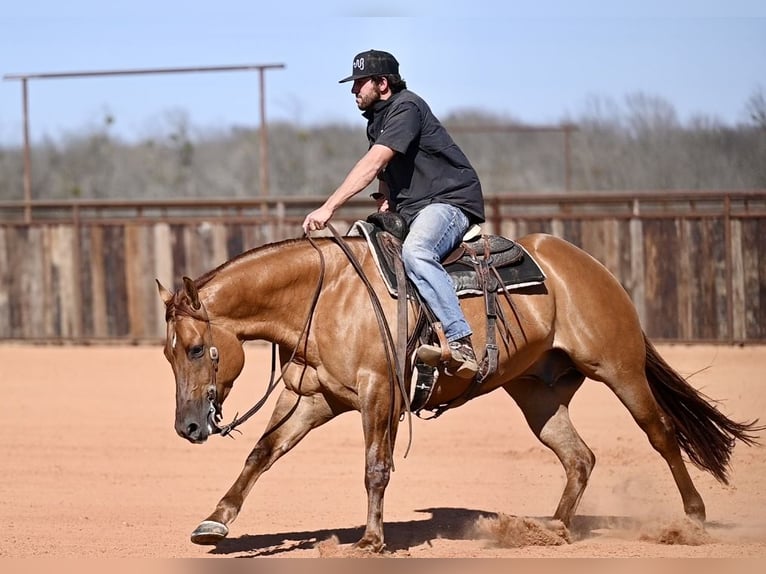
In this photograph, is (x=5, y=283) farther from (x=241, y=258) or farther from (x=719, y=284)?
(x=241, y=258)

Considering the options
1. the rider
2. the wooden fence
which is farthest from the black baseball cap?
the wooden fence

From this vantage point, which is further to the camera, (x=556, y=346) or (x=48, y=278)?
(x=48, y=278)

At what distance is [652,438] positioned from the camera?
729cm

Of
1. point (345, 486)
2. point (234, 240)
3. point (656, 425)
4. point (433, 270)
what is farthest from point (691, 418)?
point (234, 240)

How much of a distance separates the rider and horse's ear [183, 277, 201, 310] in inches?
28.9

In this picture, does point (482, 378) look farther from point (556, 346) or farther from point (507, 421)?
point (507, 421)

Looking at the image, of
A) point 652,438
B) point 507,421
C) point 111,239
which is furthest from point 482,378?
point 111,239

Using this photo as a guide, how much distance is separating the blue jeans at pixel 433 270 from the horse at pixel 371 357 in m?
0.19

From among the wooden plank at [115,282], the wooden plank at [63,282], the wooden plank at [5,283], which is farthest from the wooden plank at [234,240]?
the wooden plank at [5,283]

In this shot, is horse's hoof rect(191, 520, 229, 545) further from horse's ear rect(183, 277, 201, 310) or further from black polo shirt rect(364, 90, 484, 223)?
black polo shirt rect(364, 90, 484, 223)

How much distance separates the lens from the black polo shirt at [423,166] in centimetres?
670

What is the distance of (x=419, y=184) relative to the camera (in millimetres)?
6848

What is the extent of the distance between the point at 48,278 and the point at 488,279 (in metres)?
12.1

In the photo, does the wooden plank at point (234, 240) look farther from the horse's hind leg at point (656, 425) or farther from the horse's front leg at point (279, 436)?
the horse's hind leg at point (656, 425)
